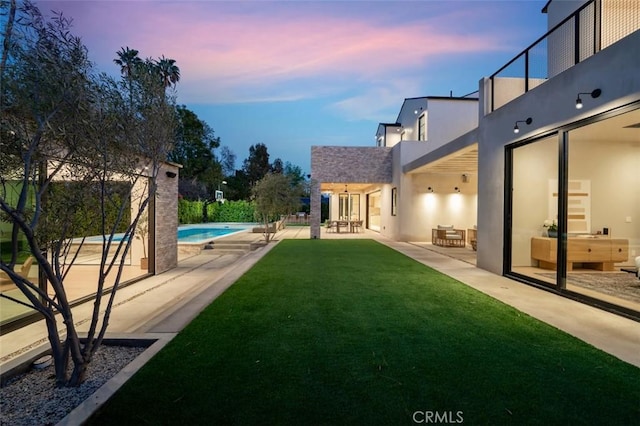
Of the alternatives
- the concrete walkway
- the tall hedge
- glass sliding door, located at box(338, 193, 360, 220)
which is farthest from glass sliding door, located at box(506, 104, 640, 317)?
the tall hedge

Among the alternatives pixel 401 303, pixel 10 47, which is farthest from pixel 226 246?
pixel 10 47

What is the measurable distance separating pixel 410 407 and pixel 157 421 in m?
1.66

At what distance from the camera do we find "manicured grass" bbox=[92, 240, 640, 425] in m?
2.28

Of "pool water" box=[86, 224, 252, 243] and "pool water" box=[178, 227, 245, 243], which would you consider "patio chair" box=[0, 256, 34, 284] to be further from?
"pool water" box=[178, 227, 245, 243]

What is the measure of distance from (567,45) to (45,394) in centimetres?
832

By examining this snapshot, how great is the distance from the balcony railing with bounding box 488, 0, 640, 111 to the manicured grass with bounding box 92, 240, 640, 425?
4.26 metres

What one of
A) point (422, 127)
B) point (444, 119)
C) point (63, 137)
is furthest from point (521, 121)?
point (422, 127)

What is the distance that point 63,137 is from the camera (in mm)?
2379

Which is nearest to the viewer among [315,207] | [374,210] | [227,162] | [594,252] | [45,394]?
[45,394]

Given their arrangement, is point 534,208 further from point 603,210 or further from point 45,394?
point 45,394

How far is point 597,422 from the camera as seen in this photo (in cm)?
218

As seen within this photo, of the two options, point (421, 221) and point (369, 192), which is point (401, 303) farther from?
point (369, 192)

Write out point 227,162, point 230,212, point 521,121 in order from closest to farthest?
1. point 521,121
2. point 230,212
3. point 227,162

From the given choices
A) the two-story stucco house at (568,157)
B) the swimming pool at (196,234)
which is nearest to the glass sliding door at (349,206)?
the swimming pool at (196,234)
